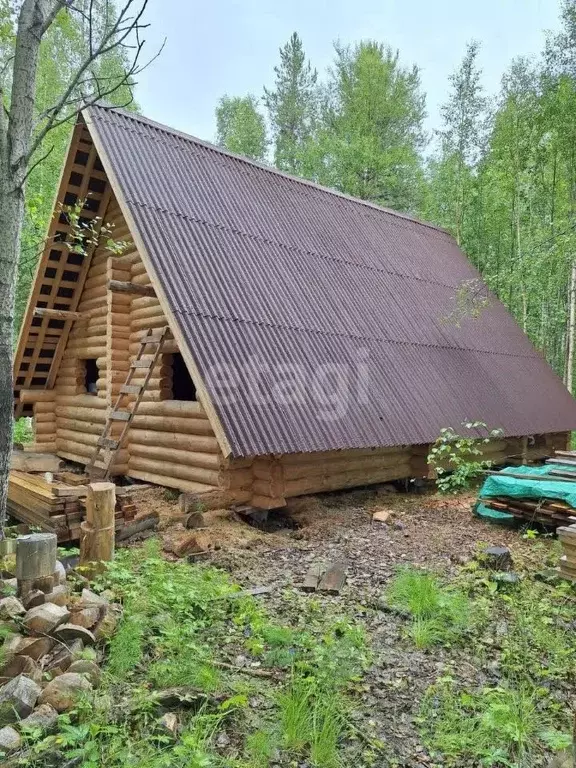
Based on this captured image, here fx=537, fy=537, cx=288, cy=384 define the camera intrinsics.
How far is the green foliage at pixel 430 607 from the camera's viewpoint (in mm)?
4125

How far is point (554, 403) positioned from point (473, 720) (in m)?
11.4

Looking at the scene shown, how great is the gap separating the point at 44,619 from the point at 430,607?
297cm

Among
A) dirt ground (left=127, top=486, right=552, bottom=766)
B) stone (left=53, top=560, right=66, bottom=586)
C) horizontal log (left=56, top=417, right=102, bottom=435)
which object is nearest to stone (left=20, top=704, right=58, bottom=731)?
stone (left=53, top=560, right=66, bottom=586)

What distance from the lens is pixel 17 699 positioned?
110 inches

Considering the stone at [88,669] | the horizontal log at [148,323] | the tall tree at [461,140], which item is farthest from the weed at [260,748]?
the tall tree at [461,140]

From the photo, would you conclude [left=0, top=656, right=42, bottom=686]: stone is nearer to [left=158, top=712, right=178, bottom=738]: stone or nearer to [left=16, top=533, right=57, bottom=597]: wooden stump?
[left=16, top=533, right=57, bottom=597]: wooden stump

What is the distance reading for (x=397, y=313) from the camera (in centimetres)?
1107

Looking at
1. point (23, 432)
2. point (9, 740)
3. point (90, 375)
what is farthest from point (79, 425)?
point (23, 432)

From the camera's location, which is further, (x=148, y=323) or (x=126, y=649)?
(x=148, y=323)

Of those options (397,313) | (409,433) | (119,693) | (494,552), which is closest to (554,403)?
(397,313)

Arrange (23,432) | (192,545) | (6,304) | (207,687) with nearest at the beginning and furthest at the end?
(207,687) < (6,304) < (192,545) < (23,432)

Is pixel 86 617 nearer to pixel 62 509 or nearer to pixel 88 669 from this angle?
pixel 88 669

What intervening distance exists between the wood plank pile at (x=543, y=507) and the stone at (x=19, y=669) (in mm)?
5854

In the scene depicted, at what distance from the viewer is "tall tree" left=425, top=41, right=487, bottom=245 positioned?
20.6m
